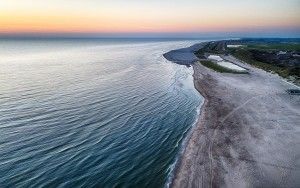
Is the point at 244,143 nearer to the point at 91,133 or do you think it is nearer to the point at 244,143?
the point at 244,143

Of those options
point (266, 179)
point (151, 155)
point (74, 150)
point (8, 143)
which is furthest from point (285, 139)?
point (8, 143)

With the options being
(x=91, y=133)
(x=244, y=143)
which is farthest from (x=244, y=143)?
(x=91, y=133)

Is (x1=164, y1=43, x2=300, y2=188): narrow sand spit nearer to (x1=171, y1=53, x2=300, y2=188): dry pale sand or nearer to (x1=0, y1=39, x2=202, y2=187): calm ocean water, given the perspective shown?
(x1=171, y1=53, x2=300, y2=188): dry pale sand

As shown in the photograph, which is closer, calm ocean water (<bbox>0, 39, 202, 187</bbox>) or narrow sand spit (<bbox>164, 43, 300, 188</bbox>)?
narrow sand spit (<bbox>164, 43, 300, 188</bbox>)

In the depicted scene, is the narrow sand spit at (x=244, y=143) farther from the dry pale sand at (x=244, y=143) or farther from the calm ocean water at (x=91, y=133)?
the calm ocean water at (x=91, y=133)

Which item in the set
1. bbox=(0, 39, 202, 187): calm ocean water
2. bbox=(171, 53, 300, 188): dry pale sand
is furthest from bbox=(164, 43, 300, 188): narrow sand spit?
bbox=(0, 39, 202, 187): calm ocean water

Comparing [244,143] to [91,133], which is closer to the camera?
[244,143]

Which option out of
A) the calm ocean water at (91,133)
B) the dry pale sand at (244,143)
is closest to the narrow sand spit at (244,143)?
the dry pale sand at (244,143)

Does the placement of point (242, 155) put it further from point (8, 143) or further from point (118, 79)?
point (118, 79)
